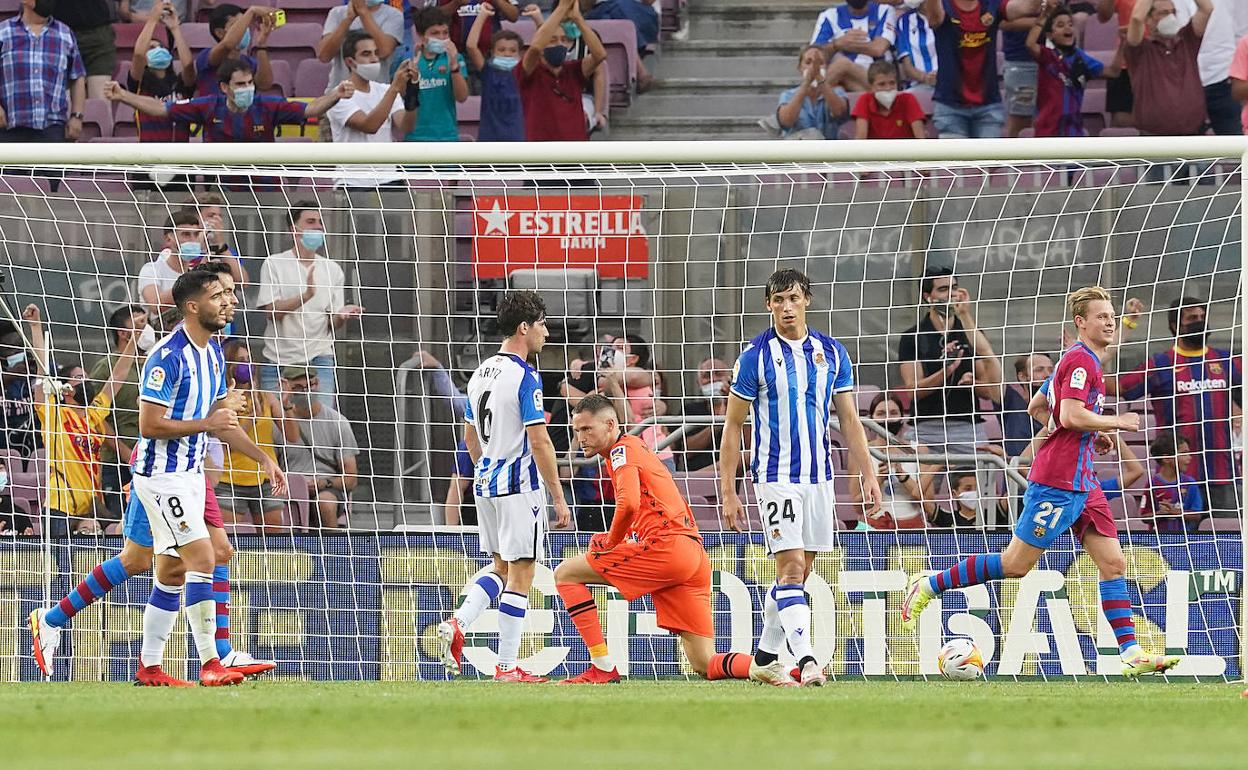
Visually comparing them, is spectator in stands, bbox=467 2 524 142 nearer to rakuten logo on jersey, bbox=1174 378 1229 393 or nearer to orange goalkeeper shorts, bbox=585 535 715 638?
rakuten logo on jersey, bbox=1174 378 1229 393

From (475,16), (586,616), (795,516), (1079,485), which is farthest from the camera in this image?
(475,16)

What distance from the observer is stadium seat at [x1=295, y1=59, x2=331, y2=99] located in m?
14.3

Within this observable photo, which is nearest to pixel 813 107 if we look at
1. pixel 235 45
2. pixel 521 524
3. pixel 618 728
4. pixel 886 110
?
pixel 886 110

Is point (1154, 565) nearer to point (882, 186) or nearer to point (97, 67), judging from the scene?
point (882, 186)

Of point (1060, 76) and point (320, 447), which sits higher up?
point (1060, 76)

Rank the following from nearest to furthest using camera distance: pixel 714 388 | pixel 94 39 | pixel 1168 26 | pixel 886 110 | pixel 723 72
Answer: pixel 714 388, pixel 886 110, pixel 1168 26, pixel 94 39, pixel 723 72

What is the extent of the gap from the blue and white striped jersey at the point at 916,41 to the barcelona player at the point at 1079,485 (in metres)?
5.98

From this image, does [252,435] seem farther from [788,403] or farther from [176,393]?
[788,403]

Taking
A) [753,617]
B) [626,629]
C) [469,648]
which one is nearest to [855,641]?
[753,617]

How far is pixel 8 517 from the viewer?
427 inches

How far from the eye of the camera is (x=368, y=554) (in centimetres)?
1002

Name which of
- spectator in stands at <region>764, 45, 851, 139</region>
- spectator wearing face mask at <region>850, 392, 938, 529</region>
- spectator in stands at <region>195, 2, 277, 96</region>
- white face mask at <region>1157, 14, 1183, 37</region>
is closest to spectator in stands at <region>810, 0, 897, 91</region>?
spectator in stands at <region>764, 45, 851, 139</region>

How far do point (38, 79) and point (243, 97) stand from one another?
1.84 meters

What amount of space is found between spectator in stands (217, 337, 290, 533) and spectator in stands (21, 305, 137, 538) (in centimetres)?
62
